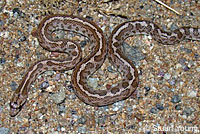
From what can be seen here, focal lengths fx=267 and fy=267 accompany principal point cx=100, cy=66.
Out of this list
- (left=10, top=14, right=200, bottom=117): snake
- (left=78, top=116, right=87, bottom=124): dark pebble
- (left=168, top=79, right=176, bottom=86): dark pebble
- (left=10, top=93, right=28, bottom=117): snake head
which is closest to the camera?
(left=10, top=93, right=28, bottom=117): snake head

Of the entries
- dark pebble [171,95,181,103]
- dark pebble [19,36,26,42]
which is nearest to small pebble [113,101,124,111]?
dark pebble [171,95,181,103]

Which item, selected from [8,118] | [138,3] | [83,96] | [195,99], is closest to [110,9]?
[138,3]

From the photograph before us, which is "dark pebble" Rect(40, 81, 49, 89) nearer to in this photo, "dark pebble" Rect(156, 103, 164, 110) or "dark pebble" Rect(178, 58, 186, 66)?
"dark pebble" Rect(156, 103, 164, 110)

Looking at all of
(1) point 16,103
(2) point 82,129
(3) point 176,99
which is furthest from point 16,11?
(3) point 176,99

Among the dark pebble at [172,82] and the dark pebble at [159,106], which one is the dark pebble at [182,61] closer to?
the dark pebble at [172,82]

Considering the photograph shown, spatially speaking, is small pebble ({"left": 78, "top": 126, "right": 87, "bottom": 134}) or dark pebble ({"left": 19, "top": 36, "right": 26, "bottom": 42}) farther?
dark pebble ({"left": 19, "top": 36, "right": 26, "bottom": 42})

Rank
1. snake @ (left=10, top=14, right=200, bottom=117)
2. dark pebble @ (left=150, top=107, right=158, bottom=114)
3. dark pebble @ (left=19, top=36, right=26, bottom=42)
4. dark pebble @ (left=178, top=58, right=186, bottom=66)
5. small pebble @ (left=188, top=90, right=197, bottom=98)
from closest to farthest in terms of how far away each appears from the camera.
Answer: snake @ (left=10, top=14, right=200, bottom=117) < dark pebble @ (left=150, top=107, right=158, bottom=114) < small pebble @ (left=188, top=90, right=197, bottom=98) < dark pebble @ (left=178, top=58, right=186, bottom=66) < dark pebble @ (left=19, top=36, right=26, bottom=42)

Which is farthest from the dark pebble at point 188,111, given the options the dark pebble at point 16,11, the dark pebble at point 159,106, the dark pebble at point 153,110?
the dark pebble at point 16,11

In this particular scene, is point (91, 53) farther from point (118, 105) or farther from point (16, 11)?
point (16, 11)
